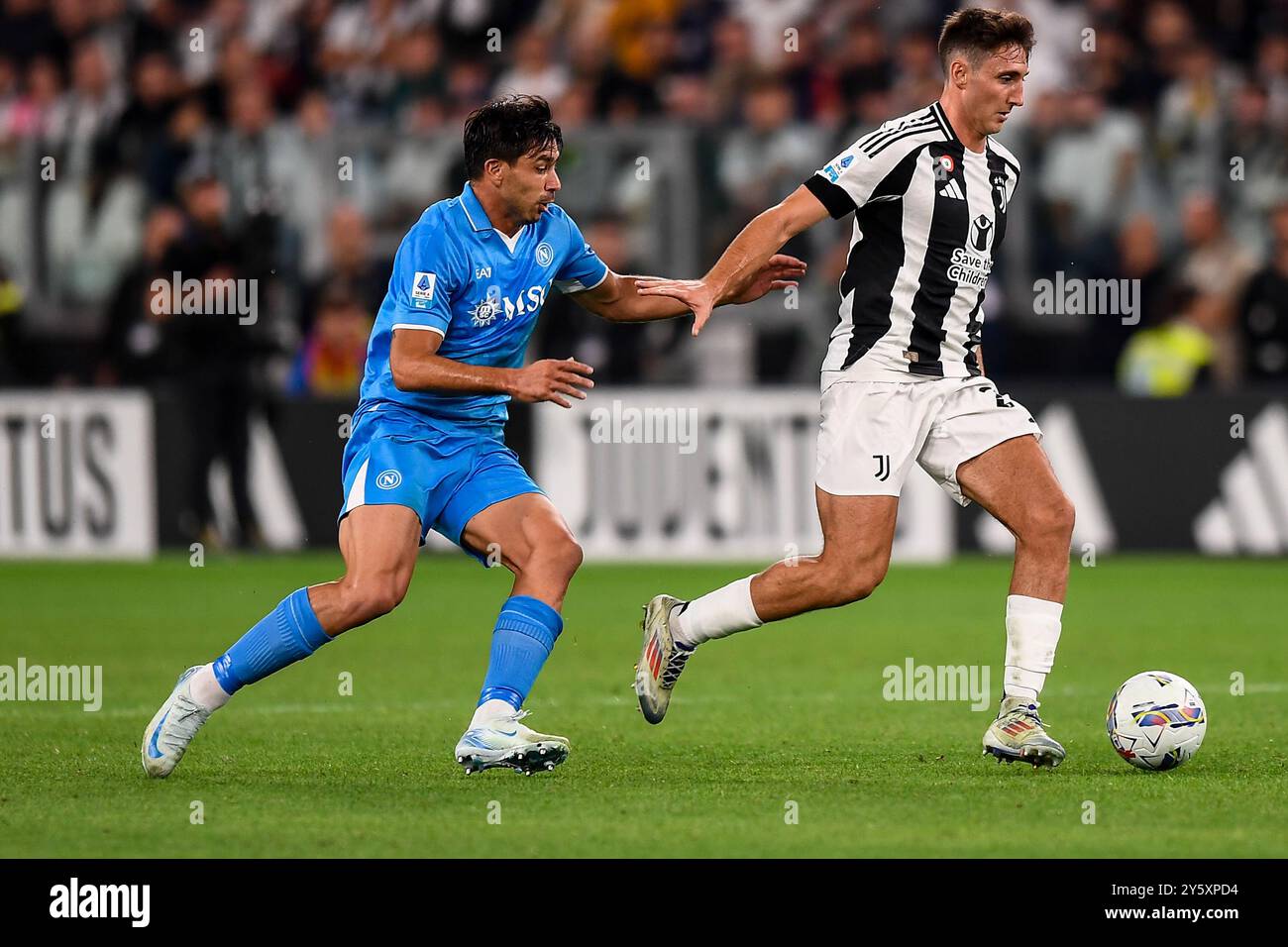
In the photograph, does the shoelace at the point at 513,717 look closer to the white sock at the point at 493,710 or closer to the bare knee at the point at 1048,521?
the white sock at the point at 493,710

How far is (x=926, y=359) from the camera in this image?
713 cm

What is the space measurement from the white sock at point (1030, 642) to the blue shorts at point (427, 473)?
161cm

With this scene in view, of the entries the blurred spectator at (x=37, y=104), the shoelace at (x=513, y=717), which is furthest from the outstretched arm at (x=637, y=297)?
the blurred spectator at (x=37, y=104)

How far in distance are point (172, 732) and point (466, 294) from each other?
1614 millimetres

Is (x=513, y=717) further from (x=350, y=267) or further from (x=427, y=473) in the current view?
(x=350, y=267)

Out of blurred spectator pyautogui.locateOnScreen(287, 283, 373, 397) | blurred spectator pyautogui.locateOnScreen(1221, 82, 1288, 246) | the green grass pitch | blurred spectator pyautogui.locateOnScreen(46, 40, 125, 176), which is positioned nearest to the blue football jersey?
the green grass pitch

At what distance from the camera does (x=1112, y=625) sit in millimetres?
11242

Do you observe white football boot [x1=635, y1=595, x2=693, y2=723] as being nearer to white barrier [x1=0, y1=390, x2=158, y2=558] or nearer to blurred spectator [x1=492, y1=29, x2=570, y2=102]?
white barrier [x1=0, y1=390, x2=158, y2=558]

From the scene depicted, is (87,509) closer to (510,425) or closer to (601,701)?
(510,425)

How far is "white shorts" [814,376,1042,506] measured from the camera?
7.02 meters

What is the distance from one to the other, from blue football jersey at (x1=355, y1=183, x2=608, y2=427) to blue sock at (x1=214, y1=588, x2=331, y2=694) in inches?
29.0
